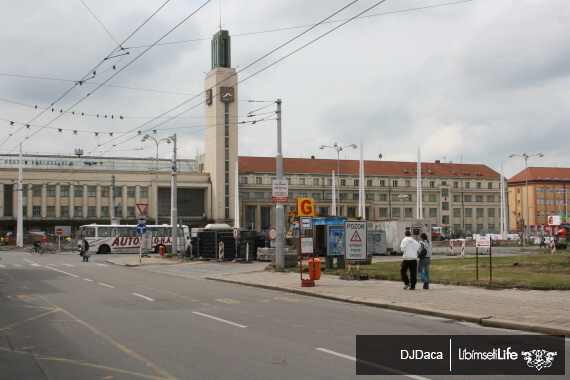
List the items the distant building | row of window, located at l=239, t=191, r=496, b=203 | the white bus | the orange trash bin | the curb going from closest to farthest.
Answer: the curb
the orange trash bin
the white bus
row of window, located at l=239, t=191, r=496, b=203
the distant building

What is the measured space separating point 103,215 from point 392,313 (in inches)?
3645

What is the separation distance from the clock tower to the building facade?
758cm

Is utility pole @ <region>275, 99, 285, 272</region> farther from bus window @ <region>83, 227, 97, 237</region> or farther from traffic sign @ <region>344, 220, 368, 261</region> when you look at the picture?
bus window @ <region>83, 227, 97, 237</region>

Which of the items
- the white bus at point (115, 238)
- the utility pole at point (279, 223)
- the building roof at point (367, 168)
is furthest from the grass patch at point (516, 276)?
the building roof at point (367, 168)

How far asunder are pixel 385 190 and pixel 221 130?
3704 cm

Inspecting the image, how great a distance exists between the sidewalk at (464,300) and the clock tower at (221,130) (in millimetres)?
77231

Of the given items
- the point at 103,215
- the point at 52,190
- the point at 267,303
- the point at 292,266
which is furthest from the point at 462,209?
the point at 267,303

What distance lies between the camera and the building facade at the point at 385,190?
11325 centimetres

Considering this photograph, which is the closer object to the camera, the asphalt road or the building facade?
the asphalt road

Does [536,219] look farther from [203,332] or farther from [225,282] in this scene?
[203,332]

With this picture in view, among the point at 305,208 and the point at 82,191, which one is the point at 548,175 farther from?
the point at 305,208

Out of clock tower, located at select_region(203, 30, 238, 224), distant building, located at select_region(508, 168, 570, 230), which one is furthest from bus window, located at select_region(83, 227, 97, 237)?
distant building, located at select_region(508, 168, 570, 230)

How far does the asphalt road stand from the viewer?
813 cm

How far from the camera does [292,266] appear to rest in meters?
30.0
